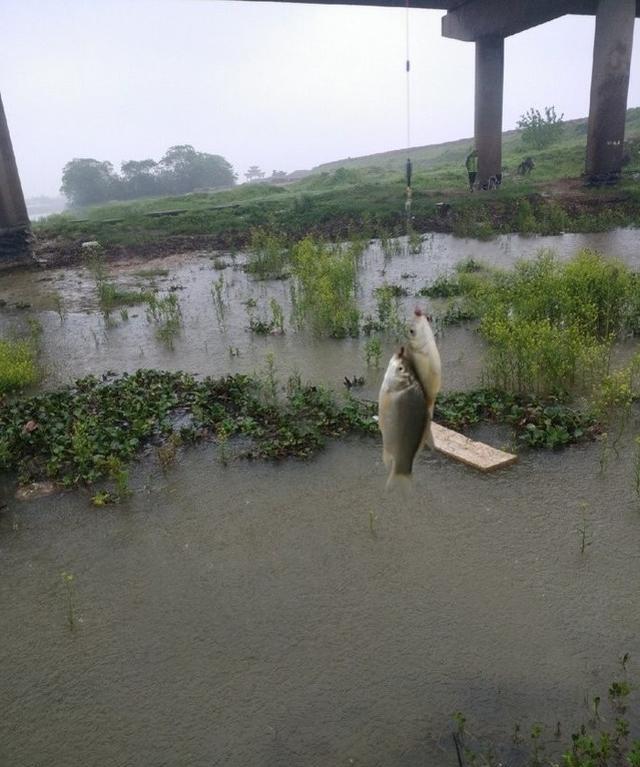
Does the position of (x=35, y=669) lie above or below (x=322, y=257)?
below

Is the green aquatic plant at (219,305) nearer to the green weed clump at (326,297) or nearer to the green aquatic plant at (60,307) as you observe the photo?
the green weed clump at (326,297)

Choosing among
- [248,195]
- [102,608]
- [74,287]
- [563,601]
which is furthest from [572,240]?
[248,195]

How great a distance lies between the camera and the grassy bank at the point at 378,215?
18.3m

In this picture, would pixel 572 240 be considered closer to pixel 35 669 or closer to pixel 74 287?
pixel 74 287

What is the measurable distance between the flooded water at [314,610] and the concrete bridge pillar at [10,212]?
1365cm

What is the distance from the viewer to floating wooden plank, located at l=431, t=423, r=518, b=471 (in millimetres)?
5656

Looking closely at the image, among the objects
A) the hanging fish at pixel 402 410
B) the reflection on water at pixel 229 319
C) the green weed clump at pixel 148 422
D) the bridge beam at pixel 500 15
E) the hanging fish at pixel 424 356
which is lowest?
the reflection on water at pixel 229 319

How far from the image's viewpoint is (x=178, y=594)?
14.7 feet

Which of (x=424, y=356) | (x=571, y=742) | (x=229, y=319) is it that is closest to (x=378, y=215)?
(x=229, y=319)

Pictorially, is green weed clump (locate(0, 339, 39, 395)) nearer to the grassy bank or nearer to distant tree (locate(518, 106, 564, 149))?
the grassy bank

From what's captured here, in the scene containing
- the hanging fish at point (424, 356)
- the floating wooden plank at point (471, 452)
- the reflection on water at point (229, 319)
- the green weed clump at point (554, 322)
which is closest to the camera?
the hanging fish at point (424, 356)

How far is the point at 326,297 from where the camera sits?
998 centimetres

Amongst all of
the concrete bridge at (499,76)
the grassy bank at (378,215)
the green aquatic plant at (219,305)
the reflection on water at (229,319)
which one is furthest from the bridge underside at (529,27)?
the green aquatic plant at (219,305)

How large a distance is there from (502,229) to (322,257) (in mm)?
7414
